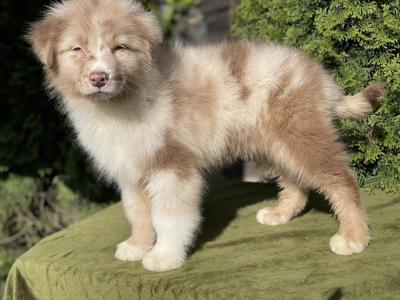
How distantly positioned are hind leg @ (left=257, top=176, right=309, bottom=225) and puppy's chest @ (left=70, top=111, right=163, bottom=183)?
35.4 inches

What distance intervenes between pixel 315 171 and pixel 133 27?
1.12 meters

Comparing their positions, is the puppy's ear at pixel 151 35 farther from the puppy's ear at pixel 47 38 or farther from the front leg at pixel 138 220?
the front leg at pixel 138 220

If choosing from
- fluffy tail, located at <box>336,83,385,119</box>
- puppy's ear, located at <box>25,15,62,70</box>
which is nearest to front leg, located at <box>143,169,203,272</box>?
puppy's ear, located at <box>25,15,62,70</box>

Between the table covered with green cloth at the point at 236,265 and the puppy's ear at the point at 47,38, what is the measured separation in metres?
1.04

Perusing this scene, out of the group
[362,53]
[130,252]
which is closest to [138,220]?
[130,252]

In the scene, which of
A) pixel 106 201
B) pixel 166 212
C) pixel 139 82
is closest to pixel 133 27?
pixel 139 82

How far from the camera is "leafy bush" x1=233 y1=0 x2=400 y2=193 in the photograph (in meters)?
2.97

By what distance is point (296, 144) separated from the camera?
2494mm

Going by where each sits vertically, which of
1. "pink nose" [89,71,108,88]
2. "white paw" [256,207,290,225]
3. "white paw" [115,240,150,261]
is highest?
"pink nose" [89,71,108,88]

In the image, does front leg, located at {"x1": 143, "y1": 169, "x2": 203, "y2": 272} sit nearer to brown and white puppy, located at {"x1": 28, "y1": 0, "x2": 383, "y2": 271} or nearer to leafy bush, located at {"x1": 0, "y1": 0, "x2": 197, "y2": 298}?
brown and white puppy, located at {"x1": 28, "y1": 0, "x2": 383, "y2": 271}

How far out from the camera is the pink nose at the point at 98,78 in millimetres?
2158

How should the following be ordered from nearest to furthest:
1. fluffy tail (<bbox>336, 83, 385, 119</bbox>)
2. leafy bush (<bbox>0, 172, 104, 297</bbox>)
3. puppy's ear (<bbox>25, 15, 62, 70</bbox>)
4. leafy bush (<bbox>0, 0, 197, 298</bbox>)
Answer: puppy's ear (<bbox>25, 15, 62, 70</bbox>), fluffy tail (<bbox>336, 83, 385, 119</bbox>), leafy bush (<bbox>0, 0, 197, 298</bbox>), leafy bush (<bbox>0, 172, 104, 297</bbox>)

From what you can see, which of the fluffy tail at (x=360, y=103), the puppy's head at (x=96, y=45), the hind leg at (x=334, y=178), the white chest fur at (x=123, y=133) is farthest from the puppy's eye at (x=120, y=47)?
the fluffy tail at (x=360, y=103)

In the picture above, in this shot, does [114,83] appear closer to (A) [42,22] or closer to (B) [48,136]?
(A) [42,22]
